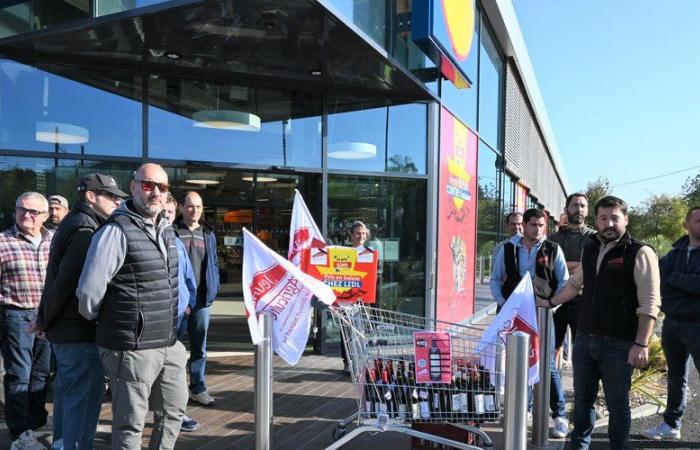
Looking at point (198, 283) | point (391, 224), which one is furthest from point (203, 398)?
point (391, 224)

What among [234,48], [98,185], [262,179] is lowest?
[98,185]

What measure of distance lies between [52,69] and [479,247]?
27.4 feet

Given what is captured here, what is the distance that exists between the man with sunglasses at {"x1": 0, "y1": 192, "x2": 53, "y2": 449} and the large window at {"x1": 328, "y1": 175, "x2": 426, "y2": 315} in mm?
4067

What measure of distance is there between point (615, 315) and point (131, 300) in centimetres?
318

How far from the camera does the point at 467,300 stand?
10250 mm

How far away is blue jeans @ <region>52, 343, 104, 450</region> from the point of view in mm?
3334

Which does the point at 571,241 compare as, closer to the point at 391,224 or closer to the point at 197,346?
the point at 391,224

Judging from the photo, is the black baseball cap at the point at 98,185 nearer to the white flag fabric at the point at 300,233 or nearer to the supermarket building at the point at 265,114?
the white flag fabric at the point at 300,233

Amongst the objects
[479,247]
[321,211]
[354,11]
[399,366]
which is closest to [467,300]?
[479,247]

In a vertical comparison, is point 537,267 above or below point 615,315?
above

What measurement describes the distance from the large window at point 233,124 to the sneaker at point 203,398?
10.8 feet

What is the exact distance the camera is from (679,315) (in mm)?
4477

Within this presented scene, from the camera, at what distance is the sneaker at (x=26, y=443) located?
3881mm

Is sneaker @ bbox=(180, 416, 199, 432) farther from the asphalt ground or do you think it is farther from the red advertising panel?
the red advertising panel
